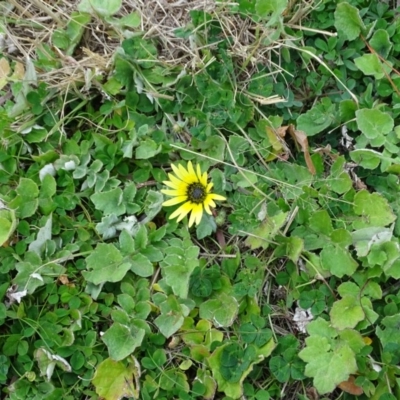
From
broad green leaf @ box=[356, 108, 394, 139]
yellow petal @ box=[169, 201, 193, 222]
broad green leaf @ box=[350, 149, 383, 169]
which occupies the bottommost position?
yellow petal @ box=[169, 201, 193, 222]

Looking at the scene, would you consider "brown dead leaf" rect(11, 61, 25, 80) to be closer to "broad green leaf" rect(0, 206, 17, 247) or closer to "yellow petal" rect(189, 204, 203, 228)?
"broad green leaf" rect(0, 206, 17, 247)

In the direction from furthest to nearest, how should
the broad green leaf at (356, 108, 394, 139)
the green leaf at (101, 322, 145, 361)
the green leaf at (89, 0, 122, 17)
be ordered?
the green leaf at (89, 0, 122, 17) → the broad green leaf at (356, 108, 394, 139) → the green leaf at (101, 322, 145, 361)

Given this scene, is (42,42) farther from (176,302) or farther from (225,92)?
(176,302)

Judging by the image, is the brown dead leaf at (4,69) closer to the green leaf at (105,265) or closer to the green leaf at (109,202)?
the green leaf at (109,202)

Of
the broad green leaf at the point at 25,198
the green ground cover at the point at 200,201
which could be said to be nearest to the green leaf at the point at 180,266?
the green ground cover at the point at 200,201

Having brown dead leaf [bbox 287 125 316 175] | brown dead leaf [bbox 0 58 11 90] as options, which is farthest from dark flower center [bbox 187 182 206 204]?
brown dead leaf [bbox 0 58 11 90]
